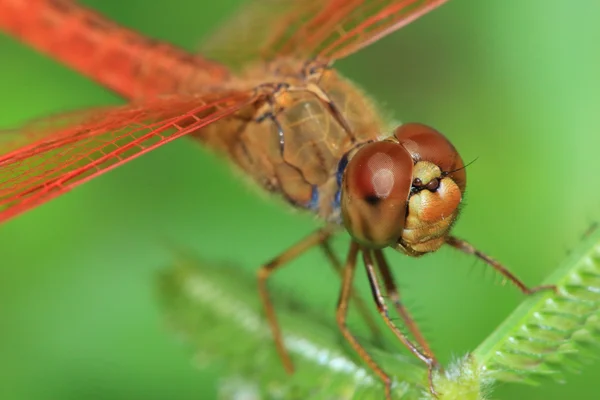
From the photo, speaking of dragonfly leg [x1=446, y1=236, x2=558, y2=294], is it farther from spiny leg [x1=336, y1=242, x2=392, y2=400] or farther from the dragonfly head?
spiny leg [x1=336, y1=242, x2=392, y2=400]

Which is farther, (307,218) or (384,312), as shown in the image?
(307,218)

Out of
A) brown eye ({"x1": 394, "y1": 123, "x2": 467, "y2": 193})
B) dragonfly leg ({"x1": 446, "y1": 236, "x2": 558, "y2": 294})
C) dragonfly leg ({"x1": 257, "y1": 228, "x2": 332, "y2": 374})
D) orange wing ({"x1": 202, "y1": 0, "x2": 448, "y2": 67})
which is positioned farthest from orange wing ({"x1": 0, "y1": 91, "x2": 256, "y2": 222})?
dragonfly leg ({"x1": 446, "y1": 236, "x2": 558, "y2": 294})

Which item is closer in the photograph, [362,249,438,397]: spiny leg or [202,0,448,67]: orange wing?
[362,249,438,397]: spiny leg

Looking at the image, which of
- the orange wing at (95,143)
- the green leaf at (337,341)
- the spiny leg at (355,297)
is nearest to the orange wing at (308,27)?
the orange wing at (95,143)

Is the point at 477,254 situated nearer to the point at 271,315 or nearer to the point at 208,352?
the point at 271,315

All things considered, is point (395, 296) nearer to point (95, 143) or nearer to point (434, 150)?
point (434, 150)

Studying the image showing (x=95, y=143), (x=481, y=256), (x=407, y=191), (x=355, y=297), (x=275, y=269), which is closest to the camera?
(x=407, y=191)

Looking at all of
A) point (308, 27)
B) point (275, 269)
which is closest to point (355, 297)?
point (275, 269)
